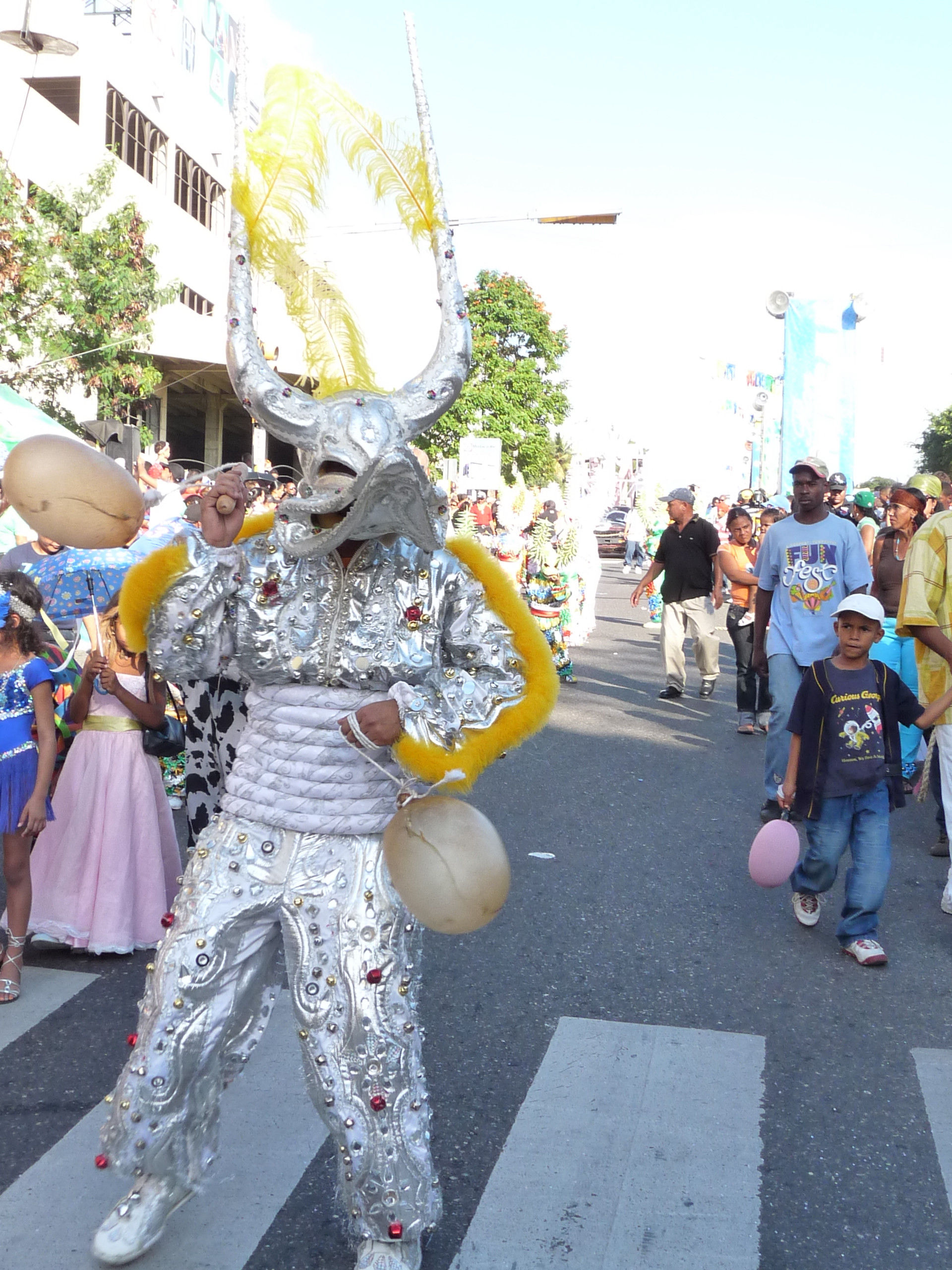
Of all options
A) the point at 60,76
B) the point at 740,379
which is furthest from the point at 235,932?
the point at 740,379

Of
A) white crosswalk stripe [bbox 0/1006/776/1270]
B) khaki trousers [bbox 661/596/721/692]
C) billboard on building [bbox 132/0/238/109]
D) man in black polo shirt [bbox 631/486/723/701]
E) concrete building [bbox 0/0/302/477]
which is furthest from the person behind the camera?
billboard on building [bbox 132/0/238/109]

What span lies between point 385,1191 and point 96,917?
2.49 m

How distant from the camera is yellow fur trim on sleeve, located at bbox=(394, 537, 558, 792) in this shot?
9.60ft

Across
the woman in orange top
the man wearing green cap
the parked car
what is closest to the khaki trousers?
the woman in orange top

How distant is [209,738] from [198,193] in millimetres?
30312

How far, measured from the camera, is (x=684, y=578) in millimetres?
11617

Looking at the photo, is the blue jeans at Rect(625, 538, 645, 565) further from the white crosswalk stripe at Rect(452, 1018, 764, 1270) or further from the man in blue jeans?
the white crosswalk stripe at Rect(452, 1018, 764, 1270)

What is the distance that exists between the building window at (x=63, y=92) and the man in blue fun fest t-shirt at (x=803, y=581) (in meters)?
21.3

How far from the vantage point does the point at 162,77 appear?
27984mm

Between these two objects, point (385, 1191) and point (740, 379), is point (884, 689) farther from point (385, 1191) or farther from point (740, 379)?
point (740, 379)

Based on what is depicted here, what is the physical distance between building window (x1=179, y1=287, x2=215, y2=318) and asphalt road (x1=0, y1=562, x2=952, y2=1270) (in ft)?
78.7

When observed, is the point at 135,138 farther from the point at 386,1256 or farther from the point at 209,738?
the point at 386,1256

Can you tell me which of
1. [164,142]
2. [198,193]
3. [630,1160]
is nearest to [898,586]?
[630,1160]

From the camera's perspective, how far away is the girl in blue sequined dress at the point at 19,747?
4.63 metres
